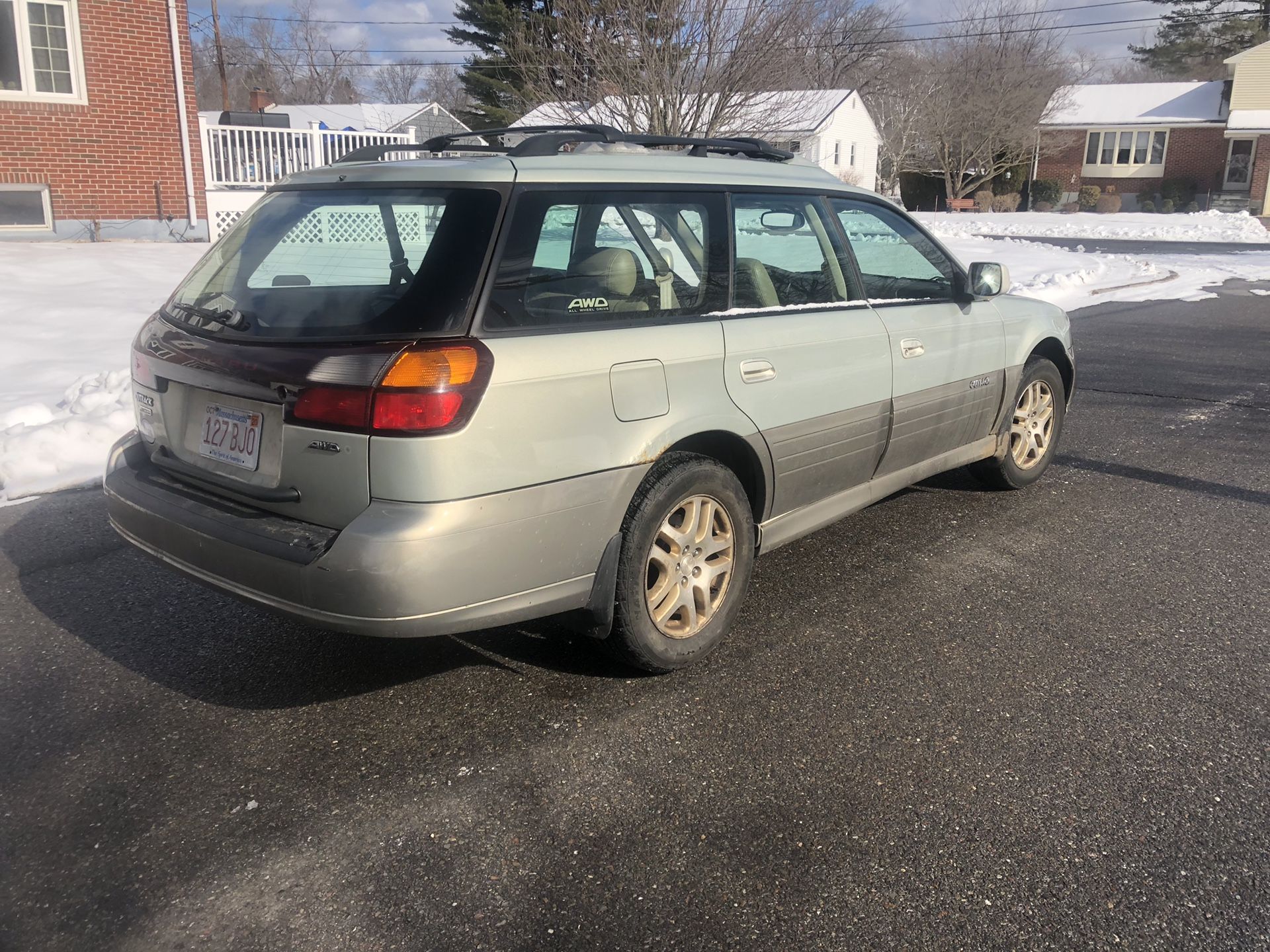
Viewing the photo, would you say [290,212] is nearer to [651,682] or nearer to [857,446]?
[651,682]

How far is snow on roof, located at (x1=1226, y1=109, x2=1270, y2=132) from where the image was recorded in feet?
141

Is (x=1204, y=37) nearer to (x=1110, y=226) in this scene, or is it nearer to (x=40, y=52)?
(x=1110, y=226)

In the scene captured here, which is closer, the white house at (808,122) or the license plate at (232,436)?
the license plate at (232,436)

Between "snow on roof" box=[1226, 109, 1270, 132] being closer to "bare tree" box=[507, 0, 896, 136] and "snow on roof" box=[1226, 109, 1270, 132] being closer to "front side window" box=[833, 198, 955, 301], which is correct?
"bare tree" box=[507, 0, 896, 136]

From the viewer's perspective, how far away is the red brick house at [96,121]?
44.9 feet

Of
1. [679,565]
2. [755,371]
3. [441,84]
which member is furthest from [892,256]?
A: [441,84]

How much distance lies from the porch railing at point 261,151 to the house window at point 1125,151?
4050 centimetres

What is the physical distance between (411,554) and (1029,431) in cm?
393

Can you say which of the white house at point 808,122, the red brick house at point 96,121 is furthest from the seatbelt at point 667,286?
the red brick house at point 96,121

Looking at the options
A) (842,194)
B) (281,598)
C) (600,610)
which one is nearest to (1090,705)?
(600,610)

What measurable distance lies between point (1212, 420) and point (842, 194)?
435 cm

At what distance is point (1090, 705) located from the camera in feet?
11.1

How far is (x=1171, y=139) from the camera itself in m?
46.0

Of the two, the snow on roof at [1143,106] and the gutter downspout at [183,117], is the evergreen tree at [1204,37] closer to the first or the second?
the snow on roof at [1143,106]
